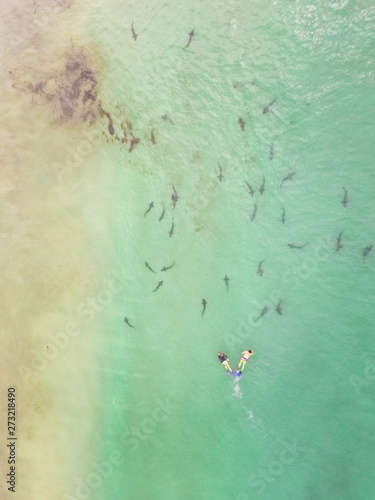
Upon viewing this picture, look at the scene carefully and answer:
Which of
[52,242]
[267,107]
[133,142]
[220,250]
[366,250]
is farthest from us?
[52,242]

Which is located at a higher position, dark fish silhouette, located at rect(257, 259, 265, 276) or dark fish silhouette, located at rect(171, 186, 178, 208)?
dark fish silhouette, located at rect(171, 186, 178, 208)

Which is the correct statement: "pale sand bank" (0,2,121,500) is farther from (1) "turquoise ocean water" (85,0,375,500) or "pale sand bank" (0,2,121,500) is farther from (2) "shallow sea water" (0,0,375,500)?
(1) "turquoise ocean water" (85,0,375,500)

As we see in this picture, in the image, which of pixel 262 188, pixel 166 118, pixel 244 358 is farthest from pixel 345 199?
pixel 166 118

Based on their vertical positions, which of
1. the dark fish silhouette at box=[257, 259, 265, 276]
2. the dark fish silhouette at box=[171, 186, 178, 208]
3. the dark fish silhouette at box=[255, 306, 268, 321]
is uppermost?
the dark fish silhouette at box=[171, 186, 178, 208]

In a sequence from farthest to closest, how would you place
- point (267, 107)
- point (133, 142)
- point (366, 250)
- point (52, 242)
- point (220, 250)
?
point (52, 242), point (133, 142), point (220, 250), point (267, 107), point (366, 250)

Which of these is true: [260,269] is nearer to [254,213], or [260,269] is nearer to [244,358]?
[254,213]

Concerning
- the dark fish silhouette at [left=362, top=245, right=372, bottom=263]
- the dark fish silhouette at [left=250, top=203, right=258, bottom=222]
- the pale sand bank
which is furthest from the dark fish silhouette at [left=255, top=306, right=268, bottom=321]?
the pale sand bank

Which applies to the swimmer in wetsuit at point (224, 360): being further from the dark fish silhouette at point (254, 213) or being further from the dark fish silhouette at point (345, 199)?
the dark fish silhouette at point (345, 199)
